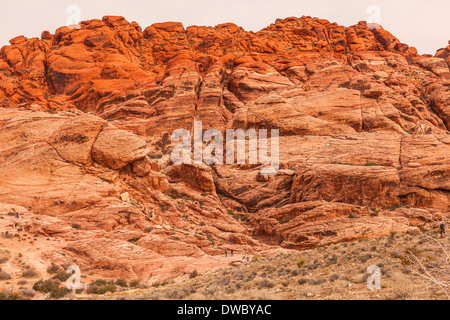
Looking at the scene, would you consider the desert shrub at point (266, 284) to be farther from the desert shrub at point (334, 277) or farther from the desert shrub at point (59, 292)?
the desert shrub at point (59, 292)

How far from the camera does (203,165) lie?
38031 mm

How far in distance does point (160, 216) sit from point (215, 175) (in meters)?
13.1

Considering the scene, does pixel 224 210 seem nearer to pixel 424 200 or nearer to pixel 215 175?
pixel 215 175

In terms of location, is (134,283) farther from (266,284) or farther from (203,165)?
(203,165)

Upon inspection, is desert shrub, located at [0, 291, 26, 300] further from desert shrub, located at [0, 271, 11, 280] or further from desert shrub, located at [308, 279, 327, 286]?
desert shrub, located at [308, 279, 327, 286]

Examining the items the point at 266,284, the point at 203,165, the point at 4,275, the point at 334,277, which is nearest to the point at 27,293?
the point at 4,275

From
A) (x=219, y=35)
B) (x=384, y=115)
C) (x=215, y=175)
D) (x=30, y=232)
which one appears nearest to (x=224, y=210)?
(x=215, y=175)

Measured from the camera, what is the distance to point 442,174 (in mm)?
29500

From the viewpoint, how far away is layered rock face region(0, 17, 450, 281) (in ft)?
82.0

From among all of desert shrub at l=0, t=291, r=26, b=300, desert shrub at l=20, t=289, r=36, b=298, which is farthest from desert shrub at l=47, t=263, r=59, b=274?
desert shrub at l=0, t=291, r=26, b=300

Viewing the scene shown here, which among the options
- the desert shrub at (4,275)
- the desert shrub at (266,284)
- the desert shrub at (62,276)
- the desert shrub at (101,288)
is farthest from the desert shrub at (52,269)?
the desert shrub at (266,284)

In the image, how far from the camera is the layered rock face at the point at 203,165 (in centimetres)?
2500
